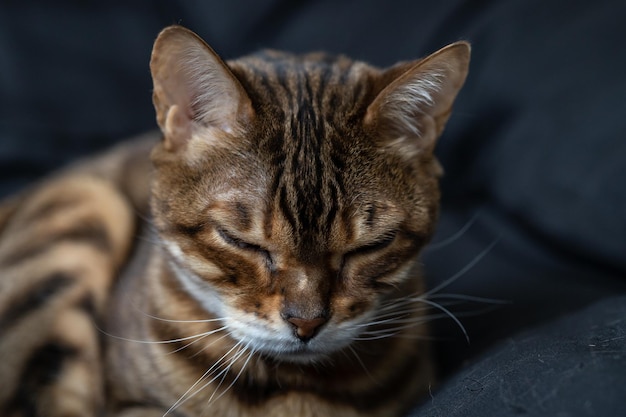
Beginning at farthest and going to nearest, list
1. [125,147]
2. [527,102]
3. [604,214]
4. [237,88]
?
[125,147]
[527,102]
[604,214]
[237,88]

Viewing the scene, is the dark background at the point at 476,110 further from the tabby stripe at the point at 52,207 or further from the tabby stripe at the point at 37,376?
the tabby stripe at the point at 37,376

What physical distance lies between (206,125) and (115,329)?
0.48 m

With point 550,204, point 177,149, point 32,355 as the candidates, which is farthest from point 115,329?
point 550,204

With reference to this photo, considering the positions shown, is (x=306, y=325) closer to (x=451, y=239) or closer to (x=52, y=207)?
(x=451, y=239)

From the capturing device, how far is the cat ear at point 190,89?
1.08 m

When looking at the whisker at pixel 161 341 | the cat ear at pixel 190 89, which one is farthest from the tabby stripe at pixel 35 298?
the cat ear at pixel 190 89

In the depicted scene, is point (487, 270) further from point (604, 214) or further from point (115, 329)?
point (115, 329)

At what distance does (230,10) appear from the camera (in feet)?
6.14

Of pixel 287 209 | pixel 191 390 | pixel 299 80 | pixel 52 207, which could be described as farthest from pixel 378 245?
pixel 52 207

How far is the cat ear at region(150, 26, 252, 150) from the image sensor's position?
108cm

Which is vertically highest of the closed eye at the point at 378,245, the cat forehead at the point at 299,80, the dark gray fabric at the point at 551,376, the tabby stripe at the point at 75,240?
the cat forehead at the point at 299,80

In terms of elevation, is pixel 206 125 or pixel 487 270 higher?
pixel 206 125

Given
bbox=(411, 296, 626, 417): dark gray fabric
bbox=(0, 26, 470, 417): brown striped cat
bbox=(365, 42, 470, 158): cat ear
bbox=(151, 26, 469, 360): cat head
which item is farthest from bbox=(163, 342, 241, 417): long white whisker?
bbox=(365, 42, 470, 158): cat ear

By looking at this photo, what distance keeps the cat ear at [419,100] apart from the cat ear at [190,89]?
0.21 meters
